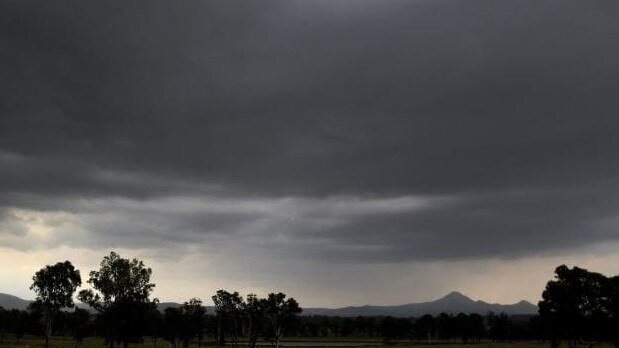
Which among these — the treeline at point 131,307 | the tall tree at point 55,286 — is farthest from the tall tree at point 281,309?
the tall tree at point 55,286

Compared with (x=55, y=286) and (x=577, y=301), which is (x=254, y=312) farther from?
(x=577, y=301)

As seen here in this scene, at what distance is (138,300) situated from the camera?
88125 mm

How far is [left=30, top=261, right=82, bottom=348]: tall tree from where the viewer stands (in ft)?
348

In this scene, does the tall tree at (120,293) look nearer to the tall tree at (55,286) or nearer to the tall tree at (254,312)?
the tall tree at (55,286)

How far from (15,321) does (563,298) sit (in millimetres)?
184638

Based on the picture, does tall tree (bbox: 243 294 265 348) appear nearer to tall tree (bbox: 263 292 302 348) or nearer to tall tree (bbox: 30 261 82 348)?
tall tree (bbox: 263 292 302 348)

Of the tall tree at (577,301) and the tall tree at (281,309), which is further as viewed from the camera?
the tall tree at (281,309)

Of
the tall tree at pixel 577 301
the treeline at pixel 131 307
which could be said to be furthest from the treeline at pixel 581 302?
the treeline at pixel 131 307

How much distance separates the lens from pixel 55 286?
107 m

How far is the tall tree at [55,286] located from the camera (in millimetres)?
106125

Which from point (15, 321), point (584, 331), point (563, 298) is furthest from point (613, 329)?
point (15, 321)

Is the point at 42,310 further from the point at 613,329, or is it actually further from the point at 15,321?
the point at 613,329

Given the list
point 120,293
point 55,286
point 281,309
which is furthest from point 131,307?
point 281,309

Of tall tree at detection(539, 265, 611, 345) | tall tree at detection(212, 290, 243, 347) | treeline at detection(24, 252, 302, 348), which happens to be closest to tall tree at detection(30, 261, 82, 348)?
treeline at detection(24, 252, 302, 348)
